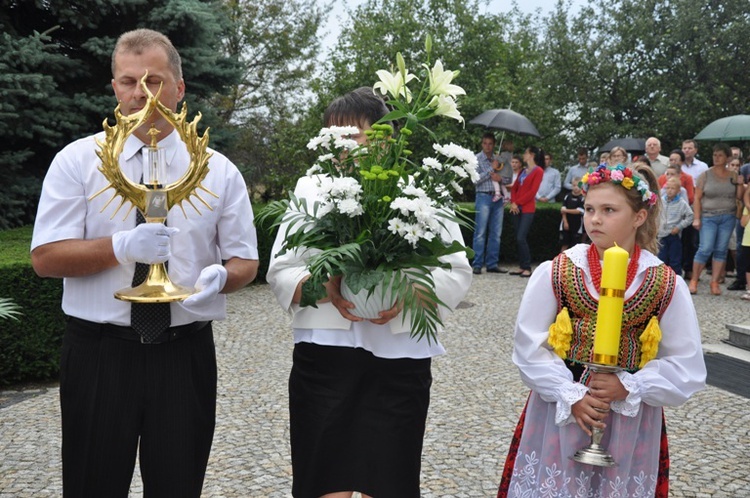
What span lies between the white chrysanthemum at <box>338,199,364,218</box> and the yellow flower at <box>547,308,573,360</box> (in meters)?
0.86

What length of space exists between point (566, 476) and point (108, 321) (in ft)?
5.59

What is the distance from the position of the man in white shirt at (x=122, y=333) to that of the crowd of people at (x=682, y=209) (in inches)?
327

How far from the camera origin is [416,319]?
2680 mm

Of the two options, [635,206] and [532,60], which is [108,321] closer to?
[635,206]

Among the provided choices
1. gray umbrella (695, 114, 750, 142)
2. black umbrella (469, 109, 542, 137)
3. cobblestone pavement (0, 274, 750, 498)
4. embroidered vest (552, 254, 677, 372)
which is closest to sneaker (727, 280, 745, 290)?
gray umbrella (695, 114, 750, 142)

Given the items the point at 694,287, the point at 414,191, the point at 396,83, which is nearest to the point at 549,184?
the point at 694,287

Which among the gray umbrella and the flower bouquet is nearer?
the flower bouquet

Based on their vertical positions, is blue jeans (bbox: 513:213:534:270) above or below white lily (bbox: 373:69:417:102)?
below

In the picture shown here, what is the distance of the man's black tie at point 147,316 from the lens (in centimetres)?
261

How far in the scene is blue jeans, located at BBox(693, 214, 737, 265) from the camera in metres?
11.1

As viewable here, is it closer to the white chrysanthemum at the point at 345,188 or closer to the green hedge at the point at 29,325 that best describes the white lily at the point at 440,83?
the white chrysanthemum at the point at 345,188

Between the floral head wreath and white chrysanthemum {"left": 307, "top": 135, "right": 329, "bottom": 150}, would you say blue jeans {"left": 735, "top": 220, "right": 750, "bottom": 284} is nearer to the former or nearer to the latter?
the floral head wreath

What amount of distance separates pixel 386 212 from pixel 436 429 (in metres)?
2.97

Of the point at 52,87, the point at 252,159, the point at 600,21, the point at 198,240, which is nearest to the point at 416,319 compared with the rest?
the point at 198,240
